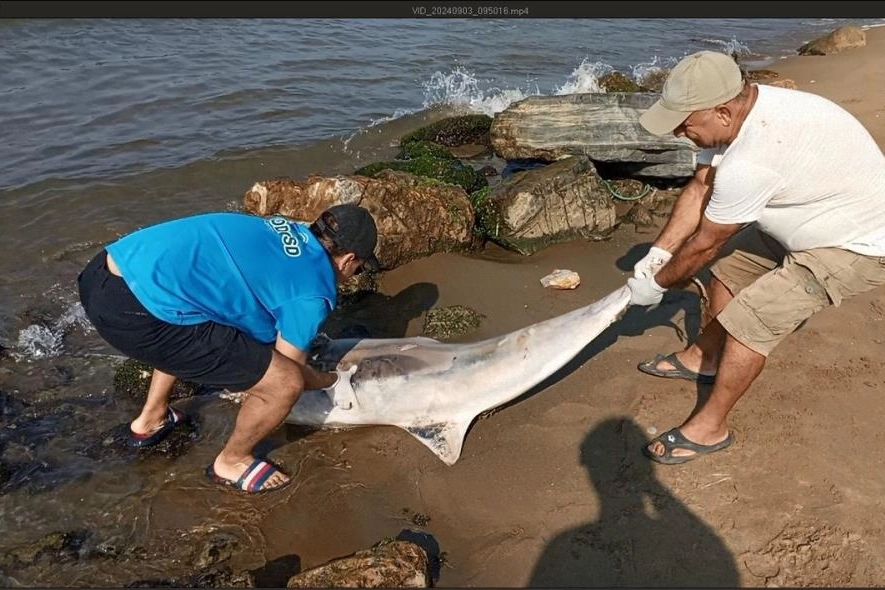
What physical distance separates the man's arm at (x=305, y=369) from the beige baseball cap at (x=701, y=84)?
2419 mm

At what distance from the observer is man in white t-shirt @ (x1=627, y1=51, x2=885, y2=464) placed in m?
3.31

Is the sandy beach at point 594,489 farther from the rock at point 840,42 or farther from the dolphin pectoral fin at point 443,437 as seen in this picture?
the rock at point 840,42

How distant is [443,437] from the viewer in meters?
4.25

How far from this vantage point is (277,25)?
50.6 feet

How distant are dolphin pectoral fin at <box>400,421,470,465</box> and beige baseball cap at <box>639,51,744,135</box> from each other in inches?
89.7

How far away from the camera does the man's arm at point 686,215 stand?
4270mm

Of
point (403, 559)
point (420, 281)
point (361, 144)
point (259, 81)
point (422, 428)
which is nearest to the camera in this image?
point (403, 559)

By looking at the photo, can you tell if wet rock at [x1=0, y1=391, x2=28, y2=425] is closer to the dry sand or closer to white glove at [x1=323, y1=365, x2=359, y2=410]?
the dry sand

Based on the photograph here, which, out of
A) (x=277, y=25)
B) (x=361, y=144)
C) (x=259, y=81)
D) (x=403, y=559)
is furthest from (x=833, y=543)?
(x=277, y=25)

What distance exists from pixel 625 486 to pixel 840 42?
14439 millimetres

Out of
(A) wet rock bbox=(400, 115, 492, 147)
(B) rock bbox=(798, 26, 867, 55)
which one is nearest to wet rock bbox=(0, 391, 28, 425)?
(A) wet rock bbox=(400, 115, 492, 147)

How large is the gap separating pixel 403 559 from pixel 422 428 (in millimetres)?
1136

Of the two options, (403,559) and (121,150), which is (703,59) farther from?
(121,150)

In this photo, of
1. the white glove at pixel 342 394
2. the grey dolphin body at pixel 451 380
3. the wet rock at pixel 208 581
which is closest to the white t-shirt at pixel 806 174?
the grey dolphin body at pixel 451 380
